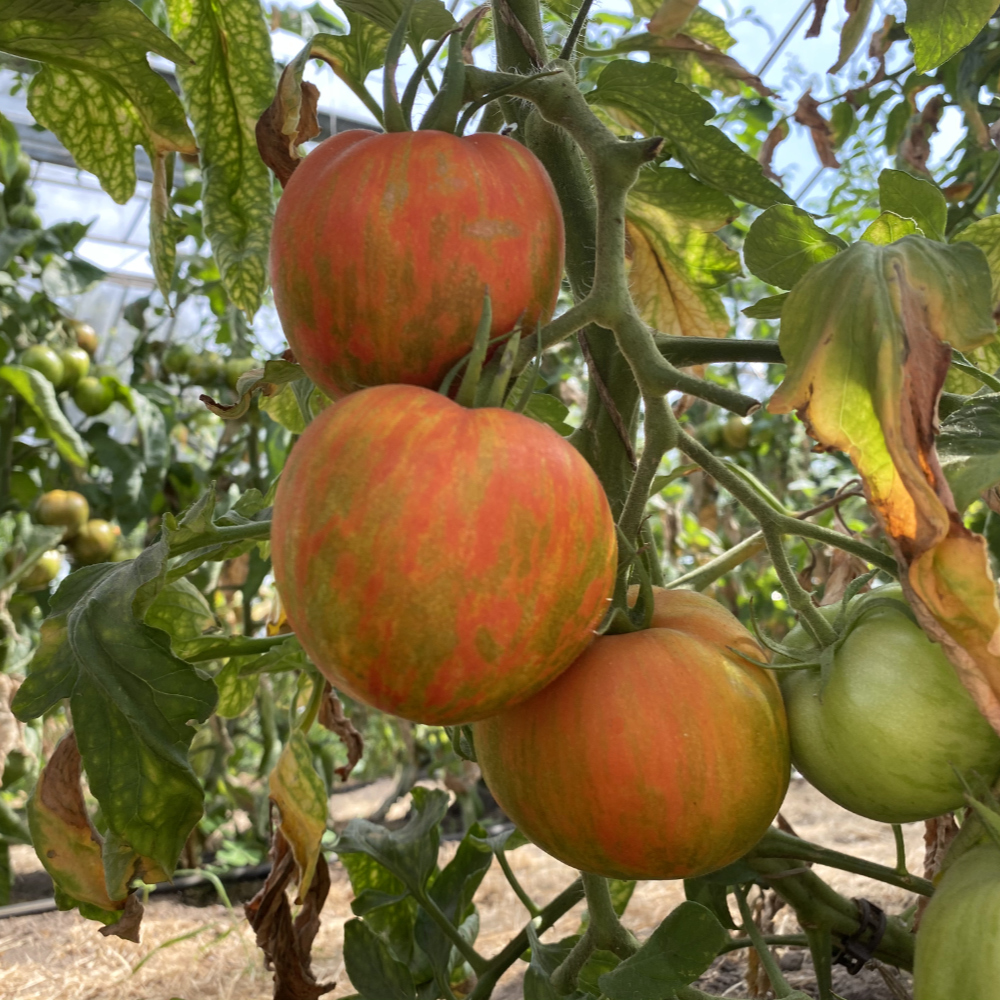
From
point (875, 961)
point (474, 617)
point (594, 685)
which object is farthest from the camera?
point (875, 961)

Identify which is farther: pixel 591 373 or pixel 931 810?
pixel 591 373

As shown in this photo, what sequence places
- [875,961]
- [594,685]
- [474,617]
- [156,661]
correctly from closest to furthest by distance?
[474,617] → [594,685] → [156,661] → [875,961]

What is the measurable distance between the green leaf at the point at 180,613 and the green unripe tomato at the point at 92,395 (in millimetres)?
1726

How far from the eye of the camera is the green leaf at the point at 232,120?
68cm

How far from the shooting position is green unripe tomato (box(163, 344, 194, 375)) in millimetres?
2766

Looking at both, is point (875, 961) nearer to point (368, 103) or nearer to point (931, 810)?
point (931, 810)

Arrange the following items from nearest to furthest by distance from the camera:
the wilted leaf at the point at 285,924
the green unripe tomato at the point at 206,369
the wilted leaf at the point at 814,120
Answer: the wilted leaf at the point at 285,924
the wilted leaf at the point at 814,120
the green unripe tomato at the point at 206,369

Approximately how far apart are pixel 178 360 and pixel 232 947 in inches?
63.6

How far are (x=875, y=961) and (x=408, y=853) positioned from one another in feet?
1.40

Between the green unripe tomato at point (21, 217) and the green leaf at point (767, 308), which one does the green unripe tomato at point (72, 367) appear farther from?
the green leaf at point (767, 308)

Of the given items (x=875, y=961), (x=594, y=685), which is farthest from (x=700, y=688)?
(x=875, y=961)

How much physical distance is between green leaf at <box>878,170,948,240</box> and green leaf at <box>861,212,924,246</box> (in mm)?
10

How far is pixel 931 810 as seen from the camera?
51 centimetres

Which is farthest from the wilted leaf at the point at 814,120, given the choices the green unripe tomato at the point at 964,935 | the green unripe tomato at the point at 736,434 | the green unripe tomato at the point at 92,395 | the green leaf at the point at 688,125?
the green unripe tomato at the point at 92,395
